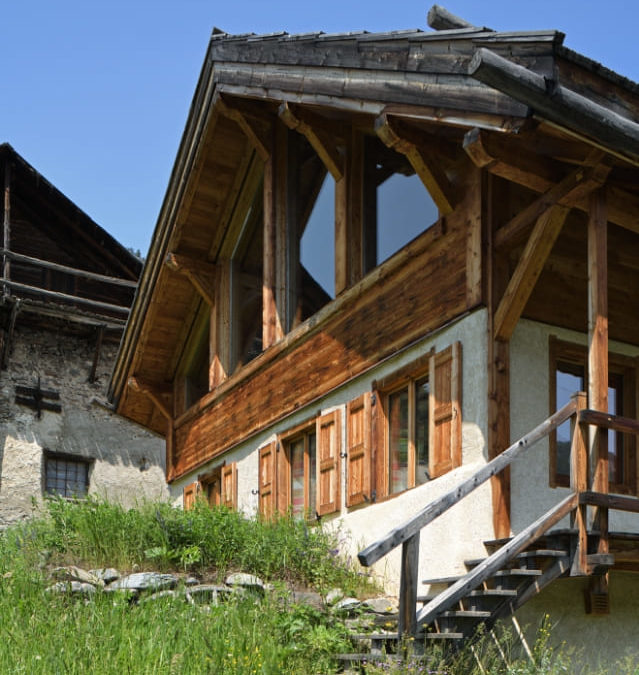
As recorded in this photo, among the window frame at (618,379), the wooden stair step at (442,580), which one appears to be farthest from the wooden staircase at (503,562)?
the window frame at (618,379)

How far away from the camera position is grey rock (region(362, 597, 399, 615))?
8.97 meters

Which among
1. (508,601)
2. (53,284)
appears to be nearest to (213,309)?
(508,601)

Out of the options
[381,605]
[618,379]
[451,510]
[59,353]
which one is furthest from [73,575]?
[59,353]

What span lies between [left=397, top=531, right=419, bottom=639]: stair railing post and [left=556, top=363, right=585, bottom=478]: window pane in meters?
2.61

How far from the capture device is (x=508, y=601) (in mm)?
7832

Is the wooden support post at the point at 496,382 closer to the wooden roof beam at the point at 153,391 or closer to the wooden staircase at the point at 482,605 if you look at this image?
the wooden staircase at the point at 482,605

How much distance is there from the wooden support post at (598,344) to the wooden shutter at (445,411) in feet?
4.81

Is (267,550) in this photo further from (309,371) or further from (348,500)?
(309,371)

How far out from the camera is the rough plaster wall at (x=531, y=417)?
930cm

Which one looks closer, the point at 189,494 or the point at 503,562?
the point at 503,562

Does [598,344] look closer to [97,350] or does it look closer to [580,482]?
[580,482]

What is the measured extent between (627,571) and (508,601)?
5.09ft

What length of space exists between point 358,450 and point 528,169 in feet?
12.4

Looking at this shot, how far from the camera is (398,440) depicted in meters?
10.9
